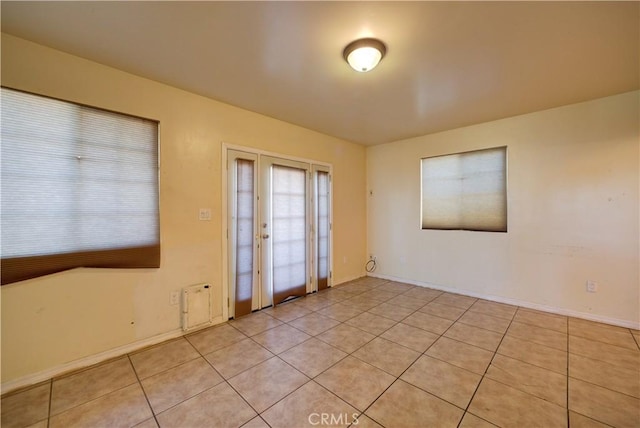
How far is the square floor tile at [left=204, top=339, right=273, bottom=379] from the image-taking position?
213 centimetres

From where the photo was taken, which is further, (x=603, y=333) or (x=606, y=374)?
(x=603, y=333)

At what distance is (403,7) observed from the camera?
5.37ft

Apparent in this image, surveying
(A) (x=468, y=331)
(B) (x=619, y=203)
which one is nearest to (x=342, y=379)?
(A) (x=468, y=331)

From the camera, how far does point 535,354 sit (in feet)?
7.61

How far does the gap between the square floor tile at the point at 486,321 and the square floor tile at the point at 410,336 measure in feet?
2.13

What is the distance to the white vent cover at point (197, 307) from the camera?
2.71m

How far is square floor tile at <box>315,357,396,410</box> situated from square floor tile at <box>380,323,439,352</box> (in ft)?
1.83

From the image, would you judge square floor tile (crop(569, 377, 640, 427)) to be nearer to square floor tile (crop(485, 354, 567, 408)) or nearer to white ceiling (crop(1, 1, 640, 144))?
square floor tile (crop(485, 354, 567, 408))

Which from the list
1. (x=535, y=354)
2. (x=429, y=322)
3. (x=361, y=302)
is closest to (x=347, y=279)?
(x=361, y=302)

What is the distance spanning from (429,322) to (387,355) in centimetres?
96

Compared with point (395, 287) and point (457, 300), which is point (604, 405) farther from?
point (395, 287)

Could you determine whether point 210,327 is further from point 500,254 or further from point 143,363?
point 500,254

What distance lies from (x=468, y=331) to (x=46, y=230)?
405 cm

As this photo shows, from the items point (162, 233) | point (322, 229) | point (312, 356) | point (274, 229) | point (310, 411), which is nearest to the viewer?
point (310, 411)
